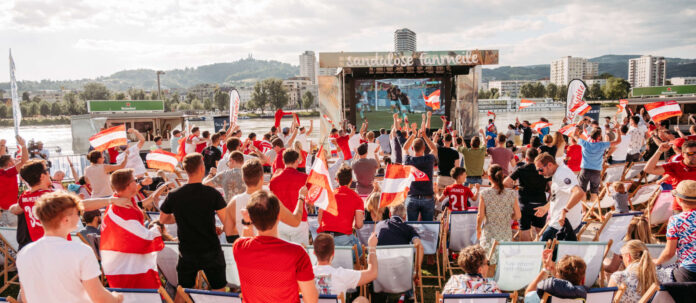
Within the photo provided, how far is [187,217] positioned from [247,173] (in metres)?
0.63

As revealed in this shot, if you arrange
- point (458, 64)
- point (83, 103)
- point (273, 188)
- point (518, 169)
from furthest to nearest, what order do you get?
point (83, 103) → point (458, 64) → point (518, 169) → point (273, 188)

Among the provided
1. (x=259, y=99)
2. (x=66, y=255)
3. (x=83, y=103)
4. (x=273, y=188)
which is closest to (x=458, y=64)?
(x=273, y=188)

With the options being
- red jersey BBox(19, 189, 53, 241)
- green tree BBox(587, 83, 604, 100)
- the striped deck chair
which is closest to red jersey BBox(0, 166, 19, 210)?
red jersey BBox(19, 189, 53, 241)

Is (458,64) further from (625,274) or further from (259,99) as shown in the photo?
(259,99)

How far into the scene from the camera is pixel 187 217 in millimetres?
3482

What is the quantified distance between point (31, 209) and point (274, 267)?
3.07 meters

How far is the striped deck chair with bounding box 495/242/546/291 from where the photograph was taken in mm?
3947

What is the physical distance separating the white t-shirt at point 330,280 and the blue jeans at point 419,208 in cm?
269

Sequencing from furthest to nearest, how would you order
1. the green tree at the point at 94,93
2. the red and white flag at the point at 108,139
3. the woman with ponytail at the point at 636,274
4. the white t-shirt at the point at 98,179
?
the green tree at the point at 94,93, the red and white flag at the point at 108,139, the white t-shirt at the point at 98,179, the woman with ponytail at the point at 636,274

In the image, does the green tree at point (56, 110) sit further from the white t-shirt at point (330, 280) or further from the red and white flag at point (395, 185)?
the white t-shirt at point (330, 280)

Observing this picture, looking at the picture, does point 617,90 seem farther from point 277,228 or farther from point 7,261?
point 7,261

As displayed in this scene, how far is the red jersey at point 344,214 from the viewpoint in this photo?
170 inches

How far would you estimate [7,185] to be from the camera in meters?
5.99

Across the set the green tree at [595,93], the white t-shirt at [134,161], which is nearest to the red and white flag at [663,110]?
the white t-shirt at [134,161]
